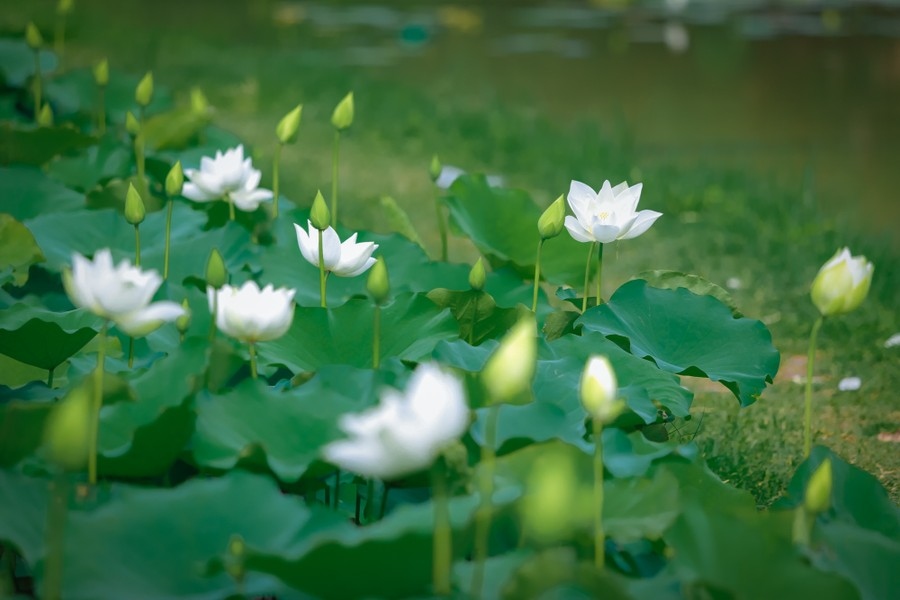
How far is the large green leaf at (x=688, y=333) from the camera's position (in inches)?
62.2

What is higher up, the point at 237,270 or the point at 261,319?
the point at 237,270

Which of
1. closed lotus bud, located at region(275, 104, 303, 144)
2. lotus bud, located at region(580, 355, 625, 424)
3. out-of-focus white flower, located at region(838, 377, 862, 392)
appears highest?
closed lotus bud, located at region(275, 104, 303, 144)

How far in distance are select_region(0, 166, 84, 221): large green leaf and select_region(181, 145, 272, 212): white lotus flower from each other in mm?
404

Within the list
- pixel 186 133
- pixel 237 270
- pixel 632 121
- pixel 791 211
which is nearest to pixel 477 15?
pixel 632 121

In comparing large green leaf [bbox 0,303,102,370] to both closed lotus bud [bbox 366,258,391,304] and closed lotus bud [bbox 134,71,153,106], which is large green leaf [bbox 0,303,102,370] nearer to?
closed lotus bud [bbox 366,258,391,304]

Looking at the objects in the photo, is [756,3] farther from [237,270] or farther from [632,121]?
[237,270]

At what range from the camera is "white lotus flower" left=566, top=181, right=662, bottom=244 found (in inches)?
62.0

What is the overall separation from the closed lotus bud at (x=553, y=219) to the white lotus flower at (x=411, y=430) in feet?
2.21

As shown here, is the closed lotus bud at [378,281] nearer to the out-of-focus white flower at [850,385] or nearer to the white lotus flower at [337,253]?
the white lotus flower at [337,253]

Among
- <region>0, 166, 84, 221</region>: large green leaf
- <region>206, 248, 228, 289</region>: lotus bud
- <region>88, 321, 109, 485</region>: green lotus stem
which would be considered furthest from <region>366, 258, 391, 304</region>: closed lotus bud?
<region>0, 166, 84, 221</region>: large green leaf

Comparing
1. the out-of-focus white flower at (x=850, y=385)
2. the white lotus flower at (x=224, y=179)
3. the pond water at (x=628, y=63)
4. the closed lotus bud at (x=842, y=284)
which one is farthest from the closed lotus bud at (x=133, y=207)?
the pond water at (x=628, y=63)

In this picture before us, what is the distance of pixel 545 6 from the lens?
10.2 m

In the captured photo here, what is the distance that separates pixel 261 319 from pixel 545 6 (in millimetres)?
9359

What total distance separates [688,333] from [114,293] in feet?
2.80
